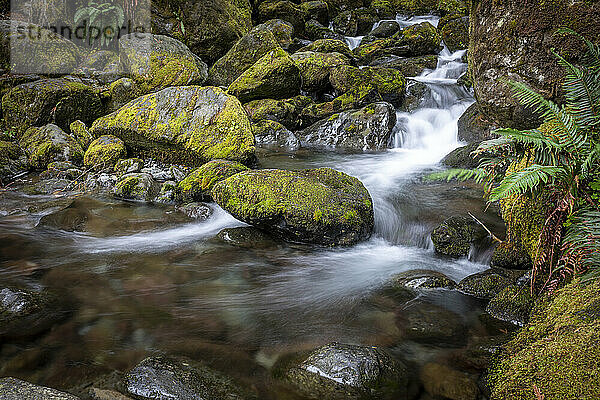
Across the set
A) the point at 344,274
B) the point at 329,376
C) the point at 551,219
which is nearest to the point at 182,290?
A: the point at 344,274

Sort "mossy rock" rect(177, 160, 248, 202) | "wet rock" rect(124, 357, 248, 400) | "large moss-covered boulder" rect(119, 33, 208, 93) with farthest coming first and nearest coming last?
"large moss-covered boulder" rect(119, 33, 208, 93) → "mossy rock" rect(177, 160, 248, 202) → "wet rock" rect(124, 357, 248, 400)

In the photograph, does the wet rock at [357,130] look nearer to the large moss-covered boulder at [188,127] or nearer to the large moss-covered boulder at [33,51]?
the large moss-covered boulder at [188,127]

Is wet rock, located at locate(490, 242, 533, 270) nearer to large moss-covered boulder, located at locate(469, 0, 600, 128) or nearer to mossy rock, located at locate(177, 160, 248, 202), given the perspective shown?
large moss-covered boulder, located at locate(469, 0, 600, 128)

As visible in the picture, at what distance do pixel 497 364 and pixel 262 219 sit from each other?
10.1 feet

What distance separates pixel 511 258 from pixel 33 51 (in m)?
13.2

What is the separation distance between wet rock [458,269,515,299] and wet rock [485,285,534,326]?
0.25m

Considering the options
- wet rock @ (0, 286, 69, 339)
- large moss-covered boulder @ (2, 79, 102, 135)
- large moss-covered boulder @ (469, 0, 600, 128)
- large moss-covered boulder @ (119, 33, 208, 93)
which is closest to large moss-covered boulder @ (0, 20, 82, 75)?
large moss-covered boulder @ (119, 33, 208, 93)

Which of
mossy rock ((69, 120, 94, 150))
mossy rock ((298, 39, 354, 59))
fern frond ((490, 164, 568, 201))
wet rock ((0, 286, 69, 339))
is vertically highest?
mossy rock ((298, 39, 354, 59))

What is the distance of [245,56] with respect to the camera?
1504 centimetres

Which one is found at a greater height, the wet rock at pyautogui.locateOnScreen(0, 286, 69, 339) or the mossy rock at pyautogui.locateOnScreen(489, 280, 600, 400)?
the mossy rock at pyautogui.locateOnScreen(489, 280, 600, 400)

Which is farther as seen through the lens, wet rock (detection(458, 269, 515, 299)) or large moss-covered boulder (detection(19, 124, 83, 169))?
large moss-covered boulder (detection(19, 124, 83, 169))

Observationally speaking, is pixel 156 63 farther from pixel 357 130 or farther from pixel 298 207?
pixel 298 207

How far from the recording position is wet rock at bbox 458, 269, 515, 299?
4.00m

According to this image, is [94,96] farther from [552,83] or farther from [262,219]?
[552,83]
